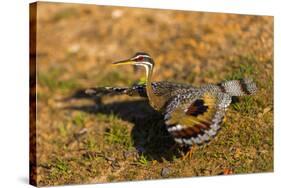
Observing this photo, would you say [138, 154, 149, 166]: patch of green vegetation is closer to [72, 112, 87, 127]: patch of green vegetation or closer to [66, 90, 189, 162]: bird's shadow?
[66, 90, 189, 162]: bird's shadow

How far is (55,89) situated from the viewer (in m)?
9.45

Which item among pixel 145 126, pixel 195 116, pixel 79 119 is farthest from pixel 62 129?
pixel 195 116

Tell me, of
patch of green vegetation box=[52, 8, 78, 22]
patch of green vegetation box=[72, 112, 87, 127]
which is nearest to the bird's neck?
patch of green vegetation box=[72, 112, 87, 127]

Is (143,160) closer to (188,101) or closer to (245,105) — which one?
(188,101)

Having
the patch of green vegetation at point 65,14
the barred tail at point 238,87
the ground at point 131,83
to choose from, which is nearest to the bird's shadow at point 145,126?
the ground at point 131,83

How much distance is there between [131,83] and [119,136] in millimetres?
1376

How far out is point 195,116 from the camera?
6918 millimetres

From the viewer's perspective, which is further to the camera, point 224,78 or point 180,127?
point 224,78

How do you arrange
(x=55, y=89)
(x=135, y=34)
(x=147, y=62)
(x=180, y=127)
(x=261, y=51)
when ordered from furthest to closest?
(x=135, y=34), (x=55, y=89), (x=261, y=51), (x=147, y=62), (x=180, y=127)

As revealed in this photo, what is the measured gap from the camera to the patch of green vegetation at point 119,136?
25.6ft

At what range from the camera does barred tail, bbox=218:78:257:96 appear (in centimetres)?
767

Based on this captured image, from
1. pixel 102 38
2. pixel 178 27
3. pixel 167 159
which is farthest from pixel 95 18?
pixel 167 159

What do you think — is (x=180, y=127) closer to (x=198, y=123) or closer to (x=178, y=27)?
(x=198, y=123)

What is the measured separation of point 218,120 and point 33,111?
190 cm
